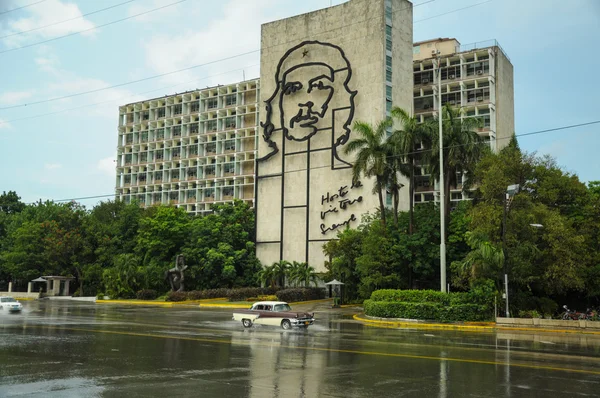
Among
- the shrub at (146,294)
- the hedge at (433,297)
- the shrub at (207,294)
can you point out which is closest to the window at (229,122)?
the shrub at (146,294)

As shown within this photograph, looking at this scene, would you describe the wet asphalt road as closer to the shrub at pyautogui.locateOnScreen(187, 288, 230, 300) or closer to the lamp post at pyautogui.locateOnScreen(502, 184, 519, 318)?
the lamp post at pyautogui.locateOnScreen(502, 184, 519, 318)

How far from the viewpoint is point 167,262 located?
65312 mm

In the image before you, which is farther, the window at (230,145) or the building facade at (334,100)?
the window at (230,145)

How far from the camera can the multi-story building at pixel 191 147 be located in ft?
321

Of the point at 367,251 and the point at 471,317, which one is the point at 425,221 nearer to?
the point at 367,251

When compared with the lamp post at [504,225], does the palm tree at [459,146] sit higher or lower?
higher

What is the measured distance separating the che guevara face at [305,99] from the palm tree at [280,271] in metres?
15.7

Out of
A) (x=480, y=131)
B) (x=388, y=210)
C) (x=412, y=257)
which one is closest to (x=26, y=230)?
(x=388, y=210)

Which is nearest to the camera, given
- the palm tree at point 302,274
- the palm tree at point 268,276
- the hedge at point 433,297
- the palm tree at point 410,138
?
the hedge at point 433,297

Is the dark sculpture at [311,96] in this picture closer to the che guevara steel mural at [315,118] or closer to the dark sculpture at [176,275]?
the che guevara steel mural at [315,118]

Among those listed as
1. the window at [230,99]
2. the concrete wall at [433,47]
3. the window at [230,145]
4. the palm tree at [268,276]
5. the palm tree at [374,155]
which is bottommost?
the palm tree at [268,276]

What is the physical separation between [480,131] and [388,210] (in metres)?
26.2

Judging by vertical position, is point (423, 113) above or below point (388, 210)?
above

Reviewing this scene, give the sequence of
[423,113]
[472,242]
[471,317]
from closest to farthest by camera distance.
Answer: [471,317] < [472,242] < [423,113]
